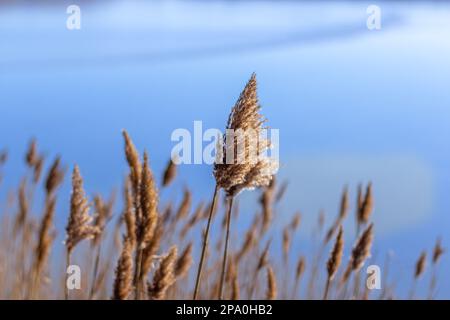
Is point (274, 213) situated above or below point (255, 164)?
below

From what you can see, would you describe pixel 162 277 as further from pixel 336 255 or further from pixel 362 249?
pixel 362 249

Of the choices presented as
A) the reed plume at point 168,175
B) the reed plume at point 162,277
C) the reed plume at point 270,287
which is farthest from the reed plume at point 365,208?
the reed plume at point 162,277

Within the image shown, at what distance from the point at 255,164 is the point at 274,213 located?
5.65 feet

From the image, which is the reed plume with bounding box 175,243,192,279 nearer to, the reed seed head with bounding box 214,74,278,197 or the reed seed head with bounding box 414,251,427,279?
the reed seed head with bounding box 214,74,278,197

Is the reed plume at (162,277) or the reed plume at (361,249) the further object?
the reed plume at (361,249)

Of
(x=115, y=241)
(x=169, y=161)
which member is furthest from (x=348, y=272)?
(x=115, y=241)

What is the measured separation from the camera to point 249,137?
1.19 metres

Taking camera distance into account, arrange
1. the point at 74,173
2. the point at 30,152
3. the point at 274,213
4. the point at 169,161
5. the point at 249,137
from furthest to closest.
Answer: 1. the point at 274,213
2. the point at 30,152
3. the point at 169,161
4. the point at 74,173
5. the point at 249,137

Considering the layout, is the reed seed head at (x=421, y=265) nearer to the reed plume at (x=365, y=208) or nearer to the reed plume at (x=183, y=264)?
the reed plume at (x=365, y=208)

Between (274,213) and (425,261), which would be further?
(274,213)

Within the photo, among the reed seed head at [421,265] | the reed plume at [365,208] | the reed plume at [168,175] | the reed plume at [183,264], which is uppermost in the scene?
the reed plume at [168,175]

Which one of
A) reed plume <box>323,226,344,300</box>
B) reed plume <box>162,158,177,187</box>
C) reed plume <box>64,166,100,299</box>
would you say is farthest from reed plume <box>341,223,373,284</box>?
reed plume <box>64,166,100,299</box>

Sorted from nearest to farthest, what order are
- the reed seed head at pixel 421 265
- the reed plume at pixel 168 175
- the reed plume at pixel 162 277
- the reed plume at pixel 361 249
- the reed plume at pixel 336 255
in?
the reed plume at pixel 162 277
the reed plume at pixel 336 255
the reed plume at pixel 361 249
the reed plume at pixel 168 175
the reed seed head at pixel 421 265
